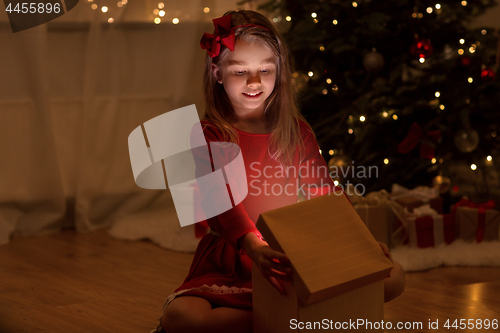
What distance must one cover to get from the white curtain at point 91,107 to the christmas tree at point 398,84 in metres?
0.59

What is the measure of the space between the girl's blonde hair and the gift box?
0.79 m

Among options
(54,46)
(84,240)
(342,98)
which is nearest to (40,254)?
(84,240)

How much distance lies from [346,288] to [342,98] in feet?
4.78

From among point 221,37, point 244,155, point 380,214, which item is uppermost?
point 221,37

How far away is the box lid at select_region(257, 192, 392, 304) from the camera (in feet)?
2.81

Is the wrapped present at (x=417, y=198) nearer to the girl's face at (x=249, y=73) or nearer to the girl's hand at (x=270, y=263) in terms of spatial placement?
the girl's face at (x=249, y=73)

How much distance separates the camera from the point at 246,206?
1188mm

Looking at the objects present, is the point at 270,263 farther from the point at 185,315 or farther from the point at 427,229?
the point at 427,229

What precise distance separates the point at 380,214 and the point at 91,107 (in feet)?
4.17

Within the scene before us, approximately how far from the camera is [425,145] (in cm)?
211

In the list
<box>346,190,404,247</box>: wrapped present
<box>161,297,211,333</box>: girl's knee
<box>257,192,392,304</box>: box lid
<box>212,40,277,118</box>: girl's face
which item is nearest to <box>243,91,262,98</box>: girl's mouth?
<box>212,40,277,118</box>: girl's face

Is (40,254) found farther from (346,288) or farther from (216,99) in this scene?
(346,288)

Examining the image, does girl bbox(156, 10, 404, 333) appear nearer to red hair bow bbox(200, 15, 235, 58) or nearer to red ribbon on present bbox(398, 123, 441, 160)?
red hair bow bbox(200, 15, 235, 58)

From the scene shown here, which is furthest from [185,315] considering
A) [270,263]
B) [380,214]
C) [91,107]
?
[91,107]
